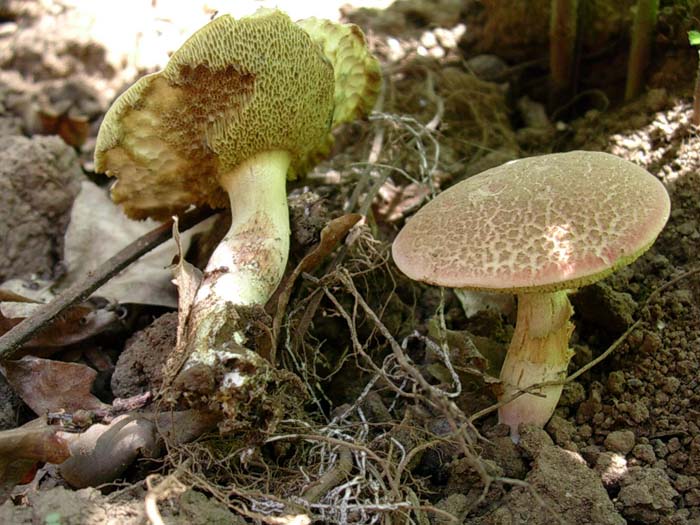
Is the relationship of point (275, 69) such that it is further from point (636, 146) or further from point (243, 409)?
point (636, 146)

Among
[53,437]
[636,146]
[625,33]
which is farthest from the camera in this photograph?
[625,33]

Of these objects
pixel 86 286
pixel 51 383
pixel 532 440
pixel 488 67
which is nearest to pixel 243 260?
pixel 86 286

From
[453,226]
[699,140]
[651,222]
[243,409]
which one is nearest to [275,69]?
[453,226]

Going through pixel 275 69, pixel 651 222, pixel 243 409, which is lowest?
pixel 243 409

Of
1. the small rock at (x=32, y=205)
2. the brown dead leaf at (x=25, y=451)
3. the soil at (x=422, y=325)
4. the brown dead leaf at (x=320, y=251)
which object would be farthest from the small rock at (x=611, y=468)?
the small rock at (x=32, y=205)

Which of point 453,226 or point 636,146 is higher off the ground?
point 453,226

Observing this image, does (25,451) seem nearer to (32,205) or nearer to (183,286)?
(183,286)
